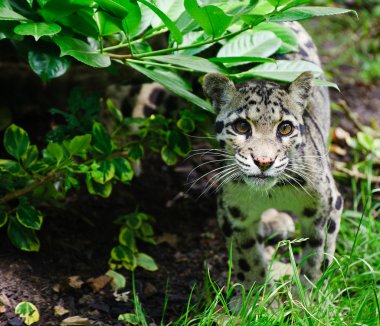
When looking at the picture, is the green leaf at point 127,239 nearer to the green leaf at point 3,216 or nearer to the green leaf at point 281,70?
the green leaf at point 3,216

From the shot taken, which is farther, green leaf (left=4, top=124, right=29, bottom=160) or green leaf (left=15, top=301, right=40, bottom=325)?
green leaf (left=4, top=124, right=29, bottom=160)

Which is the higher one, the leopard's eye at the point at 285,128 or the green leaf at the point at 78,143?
the leopard's eye at the point at 285,128

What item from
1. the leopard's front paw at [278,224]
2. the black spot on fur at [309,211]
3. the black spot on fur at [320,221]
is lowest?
the leopard's front paw at [278,224]

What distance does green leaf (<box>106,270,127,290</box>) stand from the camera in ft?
13.9

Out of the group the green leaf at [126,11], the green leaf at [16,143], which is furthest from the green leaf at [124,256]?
the green leaf at [126,11]

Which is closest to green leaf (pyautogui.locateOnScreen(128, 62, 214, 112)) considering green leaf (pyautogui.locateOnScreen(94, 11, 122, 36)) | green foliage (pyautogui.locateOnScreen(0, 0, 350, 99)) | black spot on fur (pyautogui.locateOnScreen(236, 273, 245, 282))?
green foliage (pyautogui.locateOnScreen(0, 0, 350, 99))

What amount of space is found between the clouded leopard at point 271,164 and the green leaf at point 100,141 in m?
0.72

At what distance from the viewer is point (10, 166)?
382cm

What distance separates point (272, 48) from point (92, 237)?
6.26ft

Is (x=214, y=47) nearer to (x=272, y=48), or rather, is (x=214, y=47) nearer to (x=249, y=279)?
(x=272, y=48)

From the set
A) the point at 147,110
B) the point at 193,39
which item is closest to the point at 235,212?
the point at 193,39

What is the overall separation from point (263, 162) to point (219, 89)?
0.59m

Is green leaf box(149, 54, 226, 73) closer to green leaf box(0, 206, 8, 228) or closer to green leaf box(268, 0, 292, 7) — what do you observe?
green leaf box(268, 0, 292, 7)

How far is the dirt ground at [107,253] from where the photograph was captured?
13.0ft
